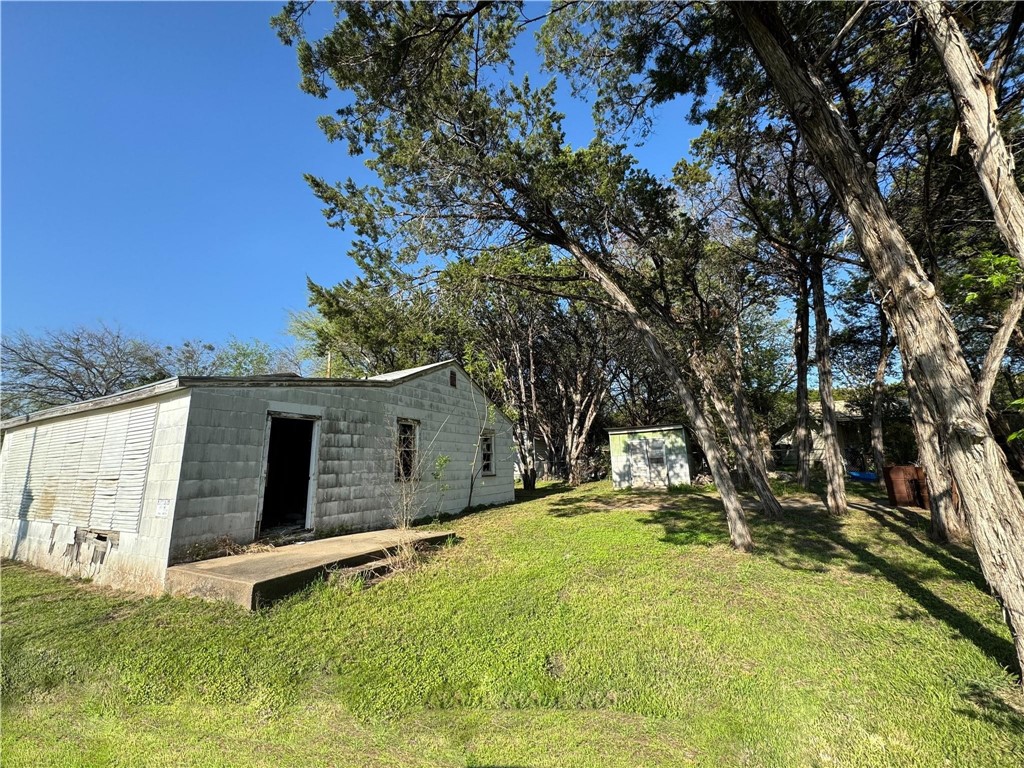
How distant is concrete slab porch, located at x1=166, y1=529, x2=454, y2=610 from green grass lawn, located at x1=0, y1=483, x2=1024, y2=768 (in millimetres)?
199

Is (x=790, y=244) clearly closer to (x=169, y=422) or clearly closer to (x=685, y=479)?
(x=685, y=479)

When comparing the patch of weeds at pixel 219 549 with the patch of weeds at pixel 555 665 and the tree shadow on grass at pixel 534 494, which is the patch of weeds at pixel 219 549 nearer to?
the patch of weeds at pixel 555 665

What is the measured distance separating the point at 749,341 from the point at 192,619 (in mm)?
→ 21180

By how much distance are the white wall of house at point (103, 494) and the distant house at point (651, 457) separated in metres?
14.8

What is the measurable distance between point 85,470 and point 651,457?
16.3 meters

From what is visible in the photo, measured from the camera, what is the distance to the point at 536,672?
339cm

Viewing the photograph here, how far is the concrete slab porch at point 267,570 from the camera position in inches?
177

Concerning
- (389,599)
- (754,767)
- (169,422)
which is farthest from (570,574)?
(169,422)

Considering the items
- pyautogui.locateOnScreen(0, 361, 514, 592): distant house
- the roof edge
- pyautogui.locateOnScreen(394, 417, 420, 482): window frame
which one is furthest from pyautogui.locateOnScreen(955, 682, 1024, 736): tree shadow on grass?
the roof edge

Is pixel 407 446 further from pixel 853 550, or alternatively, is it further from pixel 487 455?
pixel 853 550

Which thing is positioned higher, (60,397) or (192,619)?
(60,397)

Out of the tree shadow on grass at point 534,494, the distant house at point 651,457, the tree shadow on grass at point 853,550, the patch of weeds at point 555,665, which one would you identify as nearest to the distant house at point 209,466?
the tree shadow on grass at point 534,494

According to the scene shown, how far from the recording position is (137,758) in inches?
99.6

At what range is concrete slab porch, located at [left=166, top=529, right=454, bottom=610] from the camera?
451 centimetres
